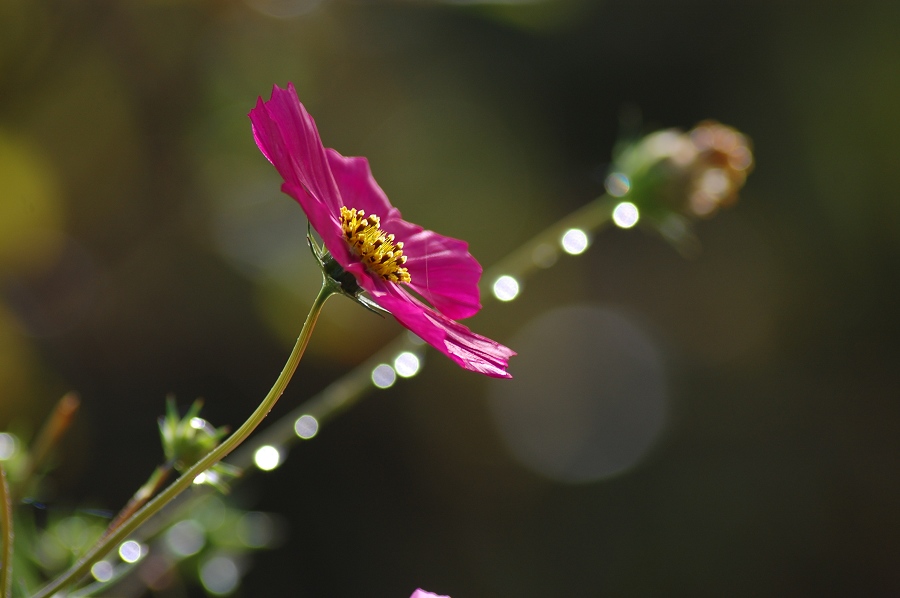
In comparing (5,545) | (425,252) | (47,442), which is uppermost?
(425,252)

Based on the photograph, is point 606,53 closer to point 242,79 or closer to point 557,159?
point 557,159

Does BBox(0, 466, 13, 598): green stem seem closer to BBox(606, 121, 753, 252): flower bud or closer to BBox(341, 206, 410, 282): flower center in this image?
BBox(341, 206, 410, 282): flower center

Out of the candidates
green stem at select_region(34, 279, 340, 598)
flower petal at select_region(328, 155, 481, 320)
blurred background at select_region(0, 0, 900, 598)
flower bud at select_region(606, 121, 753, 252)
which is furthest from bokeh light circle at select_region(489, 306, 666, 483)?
green stem at select_region(34, 279, 340, 598)

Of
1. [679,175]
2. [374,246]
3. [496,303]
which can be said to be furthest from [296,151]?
[496,303]

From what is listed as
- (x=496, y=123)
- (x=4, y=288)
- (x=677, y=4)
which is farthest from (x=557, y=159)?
(x=4, y=288)

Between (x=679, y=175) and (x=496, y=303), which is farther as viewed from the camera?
(x=496, y=303)

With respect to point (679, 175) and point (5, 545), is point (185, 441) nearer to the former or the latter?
point (5, 545)
